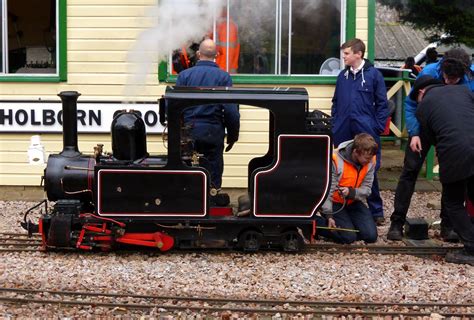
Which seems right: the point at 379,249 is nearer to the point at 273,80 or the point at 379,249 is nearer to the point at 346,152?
the point at 346,152

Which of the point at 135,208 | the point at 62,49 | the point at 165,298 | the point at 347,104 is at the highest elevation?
the point at 62,49

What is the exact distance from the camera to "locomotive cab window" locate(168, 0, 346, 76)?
10.3 metres

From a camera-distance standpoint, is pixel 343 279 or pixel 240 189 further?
pixel 240 189

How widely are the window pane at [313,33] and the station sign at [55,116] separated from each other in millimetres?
1900

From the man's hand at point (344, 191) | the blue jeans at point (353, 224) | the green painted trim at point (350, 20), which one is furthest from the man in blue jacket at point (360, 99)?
the green painted trim at point (350, 20)

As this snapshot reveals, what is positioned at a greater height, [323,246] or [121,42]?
[121,42]

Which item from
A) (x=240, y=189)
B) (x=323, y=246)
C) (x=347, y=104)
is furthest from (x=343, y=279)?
(x=240, y=189)

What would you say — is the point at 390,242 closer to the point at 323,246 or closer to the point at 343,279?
the point at 323,246

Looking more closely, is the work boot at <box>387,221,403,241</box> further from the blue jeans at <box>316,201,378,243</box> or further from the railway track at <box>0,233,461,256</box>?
the railway track at <box>0,233,461,256</box>

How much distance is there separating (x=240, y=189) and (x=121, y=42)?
2.37m

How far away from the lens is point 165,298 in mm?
6133

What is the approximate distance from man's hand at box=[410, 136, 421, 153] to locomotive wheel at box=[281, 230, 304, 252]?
1539 mm

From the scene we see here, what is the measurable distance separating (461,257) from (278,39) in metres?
4.10

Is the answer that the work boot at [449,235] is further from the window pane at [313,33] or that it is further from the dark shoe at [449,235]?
the window pane at [313,33]
